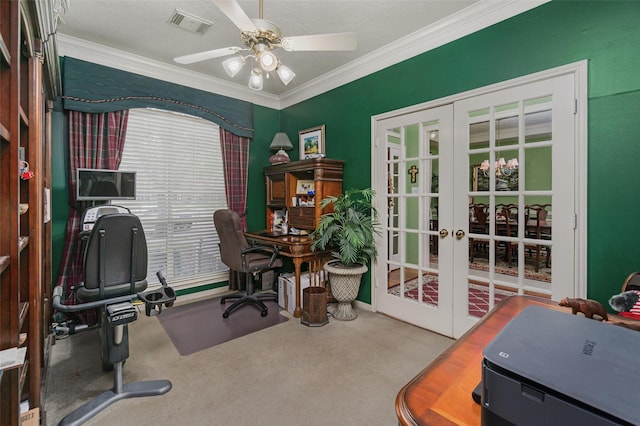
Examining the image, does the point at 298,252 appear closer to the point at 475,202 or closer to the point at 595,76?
the point at 475,202

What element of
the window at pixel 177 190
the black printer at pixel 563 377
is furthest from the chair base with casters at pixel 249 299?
the black printer at pixel 563 377

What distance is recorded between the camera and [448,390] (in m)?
0.70

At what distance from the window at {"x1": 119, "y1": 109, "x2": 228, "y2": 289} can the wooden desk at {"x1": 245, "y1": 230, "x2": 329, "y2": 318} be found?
2.73ft

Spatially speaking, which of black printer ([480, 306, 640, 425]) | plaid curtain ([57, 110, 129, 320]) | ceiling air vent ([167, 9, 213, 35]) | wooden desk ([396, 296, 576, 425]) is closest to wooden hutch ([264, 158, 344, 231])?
ceiling air vent ([167, 9, 213, 35])

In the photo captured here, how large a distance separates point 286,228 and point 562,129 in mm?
3021

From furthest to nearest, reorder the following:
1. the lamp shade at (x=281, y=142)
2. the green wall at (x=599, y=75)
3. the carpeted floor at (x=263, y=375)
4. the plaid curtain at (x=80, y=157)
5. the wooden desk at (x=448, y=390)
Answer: the lamp shade at (x=281, y=142) < the plaid curtain at (x=80, y=157) < the green wall at (x=599, y=75) < the carpeted floor at (x=263, y=375) < the wooden desk at (x=448, y=390)

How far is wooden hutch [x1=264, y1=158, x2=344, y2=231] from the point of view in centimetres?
345

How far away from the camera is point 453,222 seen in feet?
8.80

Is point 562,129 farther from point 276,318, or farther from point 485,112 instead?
point 276,318

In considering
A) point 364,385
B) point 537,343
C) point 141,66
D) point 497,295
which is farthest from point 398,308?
point 141,66

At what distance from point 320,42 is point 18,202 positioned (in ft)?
5.69

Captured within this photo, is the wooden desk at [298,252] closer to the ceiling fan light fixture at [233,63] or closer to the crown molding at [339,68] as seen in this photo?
the ceiling fan light fixture at [233,63]

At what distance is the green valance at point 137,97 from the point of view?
2.88 m

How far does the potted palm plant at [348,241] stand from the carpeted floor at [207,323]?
0.69m
